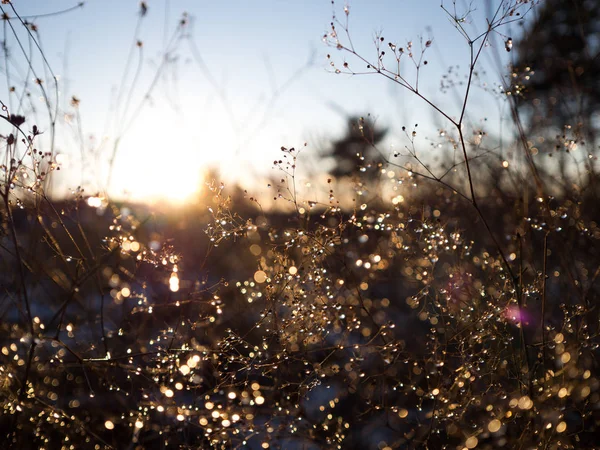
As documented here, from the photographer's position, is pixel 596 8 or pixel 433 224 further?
pixel 596 8

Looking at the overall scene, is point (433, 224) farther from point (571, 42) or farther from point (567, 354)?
point (571, 42)

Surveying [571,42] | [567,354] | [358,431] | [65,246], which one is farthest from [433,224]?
[571,42]

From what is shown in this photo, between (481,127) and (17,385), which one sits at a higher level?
(481,127)

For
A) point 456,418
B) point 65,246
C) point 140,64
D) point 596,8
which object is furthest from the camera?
point 596,8

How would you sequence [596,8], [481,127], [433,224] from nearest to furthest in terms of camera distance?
[433,224]
[481,127]
[596,8]

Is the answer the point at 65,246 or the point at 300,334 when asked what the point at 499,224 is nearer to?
the point at 300,334

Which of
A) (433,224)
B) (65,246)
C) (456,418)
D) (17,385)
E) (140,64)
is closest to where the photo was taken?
(140,64)

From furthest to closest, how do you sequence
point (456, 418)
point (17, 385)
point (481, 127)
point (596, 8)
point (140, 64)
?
point (596, 8) < point (481, 127) < point (17, 385) < point (456, 418) < point (140, 64)

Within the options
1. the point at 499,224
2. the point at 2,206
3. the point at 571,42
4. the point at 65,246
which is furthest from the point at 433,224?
Answer: the point at 571,42

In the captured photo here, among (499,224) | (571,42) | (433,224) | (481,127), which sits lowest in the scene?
(433,224)
